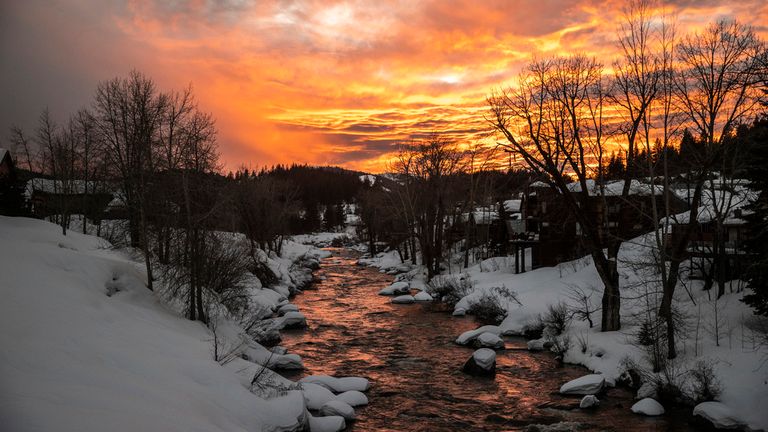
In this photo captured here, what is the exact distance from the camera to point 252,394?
12641 millimetres

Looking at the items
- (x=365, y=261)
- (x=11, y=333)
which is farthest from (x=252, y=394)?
(x=365, y=261)

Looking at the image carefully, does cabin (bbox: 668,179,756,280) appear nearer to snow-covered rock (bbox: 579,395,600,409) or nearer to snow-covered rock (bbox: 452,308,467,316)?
snow-covered rock (bbox: 579,395,600,409)

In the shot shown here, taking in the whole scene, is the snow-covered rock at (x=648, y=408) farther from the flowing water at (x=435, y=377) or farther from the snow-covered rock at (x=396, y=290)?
the snow-covered rock at (x=396, y=290)

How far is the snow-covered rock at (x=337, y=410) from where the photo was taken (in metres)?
14.0

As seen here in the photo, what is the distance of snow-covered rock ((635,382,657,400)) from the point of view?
15.2 meters

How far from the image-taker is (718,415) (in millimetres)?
13125

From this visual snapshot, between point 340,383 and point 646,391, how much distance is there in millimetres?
9742

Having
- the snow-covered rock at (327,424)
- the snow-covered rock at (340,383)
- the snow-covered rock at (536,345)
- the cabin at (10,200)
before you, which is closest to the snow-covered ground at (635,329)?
the snow-covered rock at (536,345)

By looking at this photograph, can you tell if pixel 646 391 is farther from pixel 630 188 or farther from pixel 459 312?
pixel 630 188

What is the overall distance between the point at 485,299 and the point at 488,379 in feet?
39.4

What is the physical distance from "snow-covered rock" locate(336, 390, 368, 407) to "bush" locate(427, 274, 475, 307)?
730 inches

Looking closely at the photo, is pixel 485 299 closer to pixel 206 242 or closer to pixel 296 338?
pixel 296 338

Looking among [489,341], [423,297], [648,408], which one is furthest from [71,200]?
[648,408]

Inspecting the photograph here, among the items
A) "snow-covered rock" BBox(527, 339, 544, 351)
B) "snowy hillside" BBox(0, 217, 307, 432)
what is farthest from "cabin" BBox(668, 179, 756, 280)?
"snowy hillside" BBox(0, 217, 307, 432)
